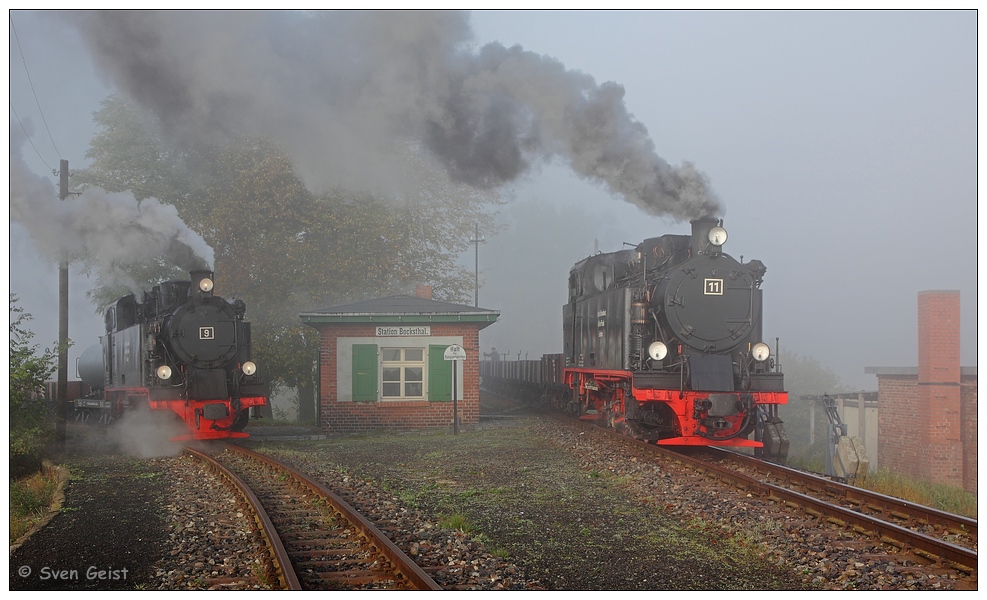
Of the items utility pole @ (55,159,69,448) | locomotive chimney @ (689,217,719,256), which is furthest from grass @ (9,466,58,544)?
locomotive chimney @ (689,217,719,256)

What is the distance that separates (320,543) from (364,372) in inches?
426

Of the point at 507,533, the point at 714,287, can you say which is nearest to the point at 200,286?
the point at 714,287

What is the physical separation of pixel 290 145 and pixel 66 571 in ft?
34.8

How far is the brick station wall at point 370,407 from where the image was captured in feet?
58.5

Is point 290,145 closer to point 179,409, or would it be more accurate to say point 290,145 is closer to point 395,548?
point 179,409

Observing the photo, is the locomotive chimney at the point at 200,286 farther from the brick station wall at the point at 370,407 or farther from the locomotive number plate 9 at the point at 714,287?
the locomotive number plate 9 at the point at 714,287

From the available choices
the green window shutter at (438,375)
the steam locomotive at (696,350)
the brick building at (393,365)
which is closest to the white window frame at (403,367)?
the brick building at (393,365)

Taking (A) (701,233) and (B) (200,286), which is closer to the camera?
(A) (701,233)

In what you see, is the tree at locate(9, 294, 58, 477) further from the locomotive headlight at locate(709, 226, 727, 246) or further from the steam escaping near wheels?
the locomotive headlight at locate(709, 226, 727, 246)

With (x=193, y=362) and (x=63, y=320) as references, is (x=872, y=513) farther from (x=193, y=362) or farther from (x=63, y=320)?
Answer: (x=63, y=320)

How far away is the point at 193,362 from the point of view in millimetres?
15016

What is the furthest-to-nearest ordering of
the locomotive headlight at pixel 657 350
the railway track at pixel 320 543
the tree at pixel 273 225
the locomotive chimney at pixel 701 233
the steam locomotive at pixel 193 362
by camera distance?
1. the tree at pixel 273 225
2. the steam locomotive at pixel 193 362
3. the locomotive chimney at pixel 701 233
4. the locomotive headlight at pixel 657 350
5. the railway track at pixel 320 543

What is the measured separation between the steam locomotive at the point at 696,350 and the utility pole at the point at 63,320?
10528 millimetres

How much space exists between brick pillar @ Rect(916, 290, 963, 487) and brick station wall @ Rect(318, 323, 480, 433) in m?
8.94
